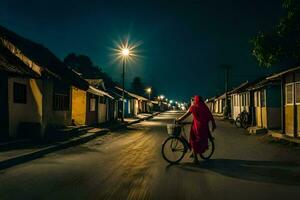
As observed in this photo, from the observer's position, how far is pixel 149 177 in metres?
8.63

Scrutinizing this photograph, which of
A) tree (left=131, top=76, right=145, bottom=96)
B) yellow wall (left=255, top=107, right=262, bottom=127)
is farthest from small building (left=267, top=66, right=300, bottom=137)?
tree (left=131, top=76, right=145, bottom=96)

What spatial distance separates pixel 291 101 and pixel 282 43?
123 inches

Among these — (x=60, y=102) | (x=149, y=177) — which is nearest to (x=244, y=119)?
(x=60, y=102)

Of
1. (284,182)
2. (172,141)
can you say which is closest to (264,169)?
(284,182)

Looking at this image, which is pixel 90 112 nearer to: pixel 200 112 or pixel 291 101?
pixel 291 101

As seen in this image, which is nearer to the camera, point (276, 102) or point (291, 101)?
point (291, 101)

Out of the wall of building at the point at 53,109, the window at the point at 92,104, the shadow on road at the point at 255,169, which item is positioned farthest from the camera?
the window at the point at 92,104

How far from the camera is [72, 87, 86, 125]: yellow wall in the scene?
2777 cm

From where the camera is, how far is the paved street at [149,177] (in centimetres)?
698

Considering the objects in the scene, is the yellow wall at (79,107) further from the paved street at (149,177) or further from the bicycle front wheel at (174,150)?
the bicycle front wheel at (174,150)

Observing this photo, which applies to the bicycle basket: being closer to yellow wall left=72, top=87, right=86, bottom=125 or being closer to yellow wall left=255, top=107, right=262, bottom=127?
yellow wall left=72, top=87, right=86, bottom=125

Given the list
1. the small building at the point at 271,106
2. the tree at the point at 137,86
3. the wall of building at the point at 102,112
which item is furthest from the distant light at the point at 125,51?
the tree at the point at 137,86

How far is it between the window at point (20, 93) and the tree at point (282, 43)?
11435 millimetres

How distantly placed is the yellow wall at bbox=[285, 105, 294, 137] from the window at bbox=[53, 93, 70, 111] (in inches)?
520
